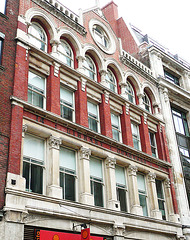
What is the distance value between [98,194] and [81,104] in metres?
5.06

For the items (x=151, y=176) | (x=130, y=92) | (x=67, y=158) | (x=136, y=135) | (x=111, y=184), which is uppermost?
(x=130, y=92)

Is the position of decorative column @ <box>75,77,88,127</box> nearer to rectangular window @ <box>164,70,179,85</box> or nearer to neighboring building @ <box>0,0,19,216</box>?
neighboring building @ <box>0,0,19,216</box>

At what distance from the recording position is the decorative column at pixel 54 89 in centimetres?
1678

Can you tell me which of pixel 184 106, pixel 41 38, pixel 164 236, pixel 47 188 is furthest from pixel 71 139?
pixel 184 106

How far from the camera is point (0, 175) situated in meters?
12.8

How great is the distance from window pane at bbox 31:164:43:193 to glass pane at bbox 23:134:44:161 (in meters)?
0.53

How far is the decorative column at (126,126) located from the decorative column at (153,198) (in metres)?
2.55

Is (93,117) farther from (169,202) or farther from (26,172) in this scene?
(169,202)

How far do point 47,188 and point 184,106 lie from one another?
18.0 metres

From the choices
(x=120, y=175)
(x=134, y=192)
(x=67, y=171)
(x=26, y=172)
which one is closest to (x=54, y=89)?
(x=67, y=171)

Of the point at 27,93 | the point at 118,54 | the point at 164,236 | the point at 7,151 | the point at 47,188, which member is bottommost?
the point at 164,236

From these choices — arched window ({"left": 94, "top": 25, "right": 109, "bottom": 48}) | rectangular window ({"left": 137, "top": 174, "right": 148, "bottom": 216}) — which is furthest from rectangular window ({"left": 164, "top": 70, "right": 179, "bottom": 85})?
rectangular window ({"left": 137, "top": 174, "right": 148, "bottom": 216})

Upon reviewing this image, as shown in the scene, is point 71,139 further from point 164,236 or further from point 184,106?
point 184,106

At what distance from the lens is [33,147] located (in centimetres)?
1527
